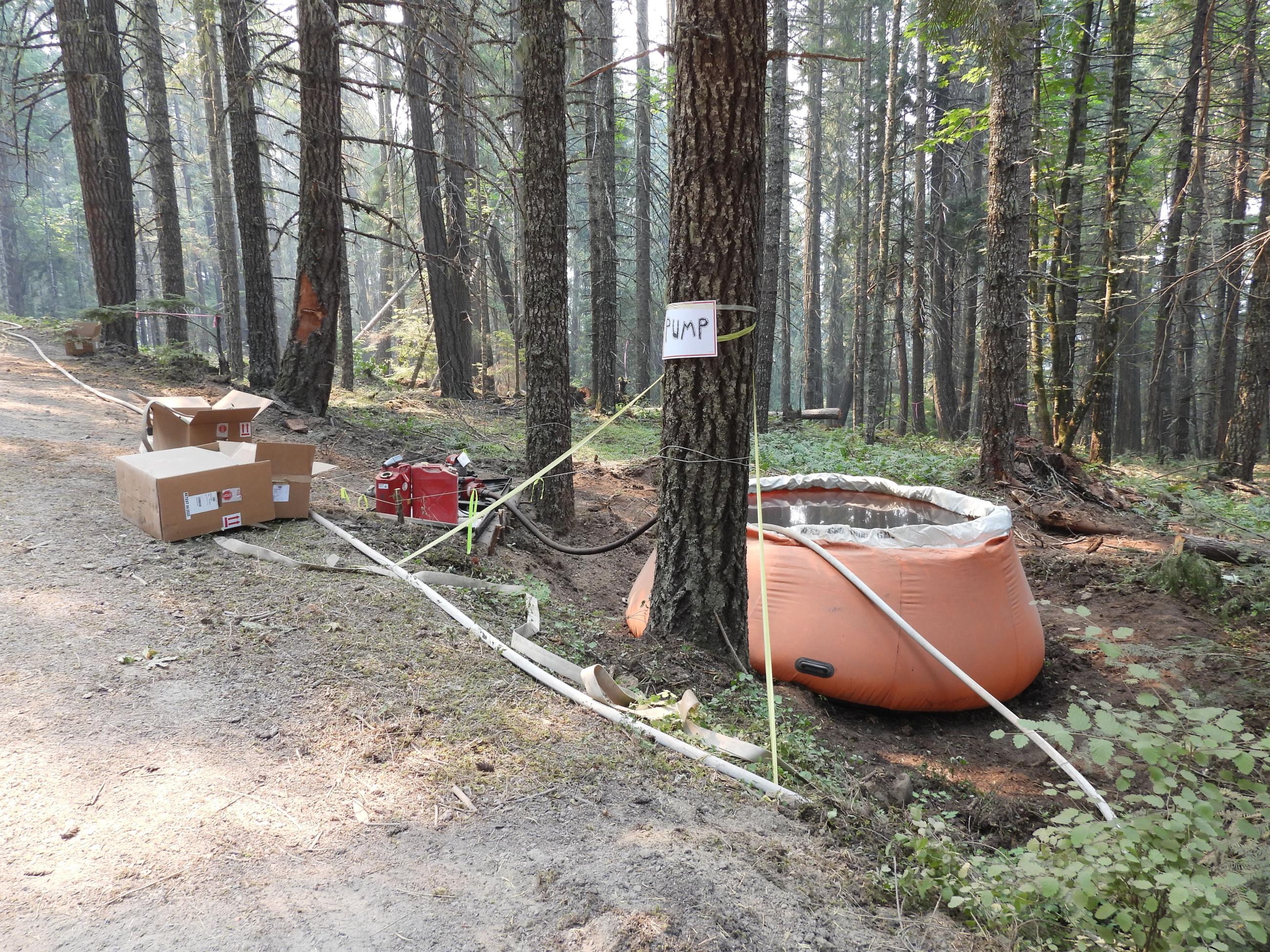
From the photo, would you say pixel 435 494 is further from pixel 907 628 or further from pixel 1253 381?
pixel 1253 381

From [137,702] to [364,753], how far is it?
85 cm

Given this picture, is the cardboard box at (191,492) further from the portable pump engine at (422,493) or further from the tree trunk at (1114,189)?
the tree trunk at (1114,189)

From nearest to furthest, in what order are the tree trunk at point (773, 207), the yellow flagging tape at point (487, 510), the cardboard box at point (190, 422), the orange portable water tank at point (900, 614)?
the orange portable water tank at point (900, 614), the yellow flagging tape at point (487, 510), the cardboard box at point (190, 422), the tree trunk at point (773, 207)

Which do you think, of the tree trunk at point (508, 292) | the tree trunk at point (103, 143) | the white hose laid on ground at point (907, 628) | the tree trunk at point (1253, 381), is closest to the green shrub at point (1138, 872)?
the white hose laid on ground at point (907, 628)

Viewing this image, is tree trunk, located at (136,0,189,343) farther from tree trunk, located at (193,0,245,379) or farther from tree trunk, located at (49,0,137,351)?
tree trunk, located at (49,0,137,351)

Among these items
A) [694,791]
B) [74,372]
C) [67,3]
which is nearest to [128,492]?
[694,791]

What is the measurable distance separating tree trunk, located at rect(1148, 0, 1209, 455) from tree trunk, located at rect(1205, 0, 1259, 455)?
59 cm

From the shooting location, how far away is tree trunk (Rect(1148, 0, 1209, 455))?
4.82 meters

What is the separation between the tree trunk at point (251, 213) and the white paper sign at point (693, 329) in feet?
20.3

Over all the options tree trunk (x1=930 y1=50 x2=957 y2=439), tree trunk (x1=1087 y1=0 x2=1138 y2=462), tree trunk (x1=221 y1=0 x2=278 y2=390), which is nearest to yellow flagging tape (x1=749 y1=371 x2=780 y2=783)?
tree trunk (x1=221 y1=0 x2=278 y2=390)

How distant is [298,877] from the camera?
1773 millimetres

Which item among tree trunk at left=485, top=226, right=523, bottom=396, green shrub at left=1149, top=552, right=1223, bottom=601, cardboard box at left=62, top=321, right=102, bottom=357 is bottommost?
green shrub at left=1149, top=552, right=1223, bottom=601

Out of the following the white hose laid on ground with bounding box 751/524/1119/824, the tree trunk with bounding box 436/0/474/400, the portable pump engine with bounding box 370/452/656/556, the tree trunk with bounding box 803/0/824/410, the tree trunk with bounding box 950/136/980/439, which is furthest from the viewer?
the tree trunk with bounding box 803/0/824/410

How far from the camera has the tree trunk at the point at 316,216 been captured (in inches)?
267
